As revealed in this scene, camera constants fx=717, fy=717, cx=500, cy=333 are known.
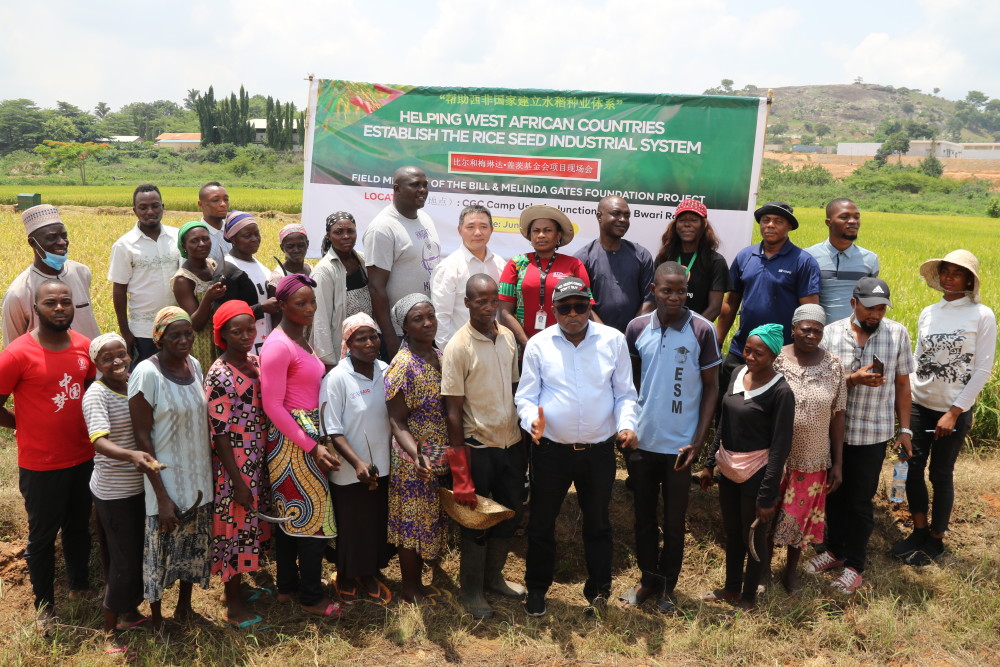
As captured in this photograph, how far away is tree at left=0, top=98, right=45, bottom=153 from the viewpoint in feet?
207

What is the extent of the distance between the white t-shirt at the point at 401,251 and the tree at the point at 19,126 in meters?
71.9

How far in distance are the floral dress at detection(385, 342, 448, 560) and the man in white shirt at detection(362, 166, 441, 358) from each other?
91cm

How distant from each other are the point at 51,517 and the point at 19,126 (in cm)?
8038

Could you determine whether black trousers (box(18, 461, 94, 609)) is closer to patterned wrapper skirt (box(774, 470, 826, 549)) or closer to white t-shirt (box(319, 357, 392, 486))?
white t-shirt (box(319, 357, 392, 486))

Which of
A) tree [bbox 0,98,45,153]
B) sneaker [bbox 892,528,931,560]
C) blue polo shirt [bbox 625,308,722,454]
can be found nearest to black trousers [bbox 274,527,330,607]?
blue polo shirt [bbox 625,308,722,454]

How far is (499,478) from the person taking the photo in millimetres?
3953

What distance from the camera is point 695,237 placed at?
483 cm

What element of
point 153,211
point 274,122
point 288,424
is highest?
point 274,122

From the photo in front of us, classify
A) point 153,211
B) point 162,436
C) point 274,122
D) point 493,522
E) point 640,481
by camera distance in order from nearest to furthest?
point 162,436
point 493,522
point 640,481
point 153,211
point 274,122

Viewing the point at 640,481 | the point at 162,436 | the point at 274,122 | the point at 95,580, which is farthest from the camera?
the point at 274,122

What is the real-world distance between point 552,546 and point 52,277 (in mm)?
3331

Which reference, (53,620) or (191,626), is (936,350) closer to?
(191,626)

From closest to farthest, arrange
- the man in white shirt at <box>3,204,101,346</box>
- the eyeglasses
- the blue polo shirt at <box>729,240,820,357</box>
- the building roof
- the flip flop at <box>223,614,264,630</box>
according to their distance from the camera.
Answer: the eyeglasses
the flip flop at <box>223,614,264,630</box>
the man in white shirt at <box>3,204,101,346</box>
the blue polo shirt at <box>729,240,820,357</box>
the building roof

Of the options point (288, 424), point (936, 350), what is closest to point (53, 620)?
point (288, 424)
